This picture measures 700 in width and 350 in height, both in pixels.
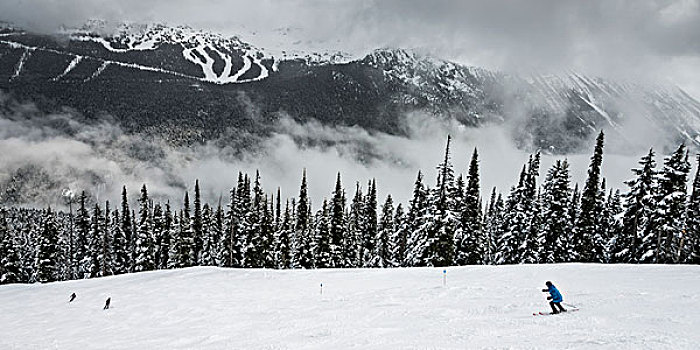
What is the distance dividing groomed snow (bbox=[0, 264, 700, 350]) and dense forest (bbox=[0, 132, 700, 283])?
1174cm

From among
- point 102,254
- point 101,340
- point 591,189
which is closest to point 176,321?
point 101,340

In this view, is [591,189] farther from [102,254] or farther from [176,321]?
[102,254]

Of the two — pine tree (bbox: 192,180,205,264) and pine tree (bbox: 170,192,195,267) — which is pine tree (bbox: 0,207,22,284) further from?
pine tree (bbox: 192,180,205,264)

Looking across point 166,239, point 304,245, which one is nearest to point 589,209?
point 304,245

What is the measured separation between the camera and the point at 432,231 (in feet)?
142

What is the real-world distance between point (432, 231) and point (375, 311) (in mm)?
24500

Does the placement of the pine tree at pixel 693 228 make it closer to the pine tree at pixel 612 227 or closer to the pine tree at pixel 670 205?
the pine tree at pixel 670 205

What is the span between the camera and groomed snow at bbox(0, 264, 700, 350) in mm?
13758

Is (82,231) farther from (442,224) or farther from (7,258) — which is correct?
(442,224)

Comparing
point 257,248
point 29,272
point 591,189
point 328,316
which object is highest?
point 591,189

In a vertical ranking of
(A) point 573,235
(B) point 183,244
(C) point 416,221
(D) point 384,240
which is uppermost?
(C) point 416,221

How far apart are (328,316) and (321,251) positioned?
34360mm

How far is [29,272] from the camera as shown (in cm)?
6919

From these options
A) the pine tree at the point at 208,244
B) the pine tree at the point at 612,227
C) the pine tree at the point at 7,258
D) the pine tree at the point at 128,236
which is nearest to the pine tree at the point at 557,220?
the pine tree at the point at 612,227
